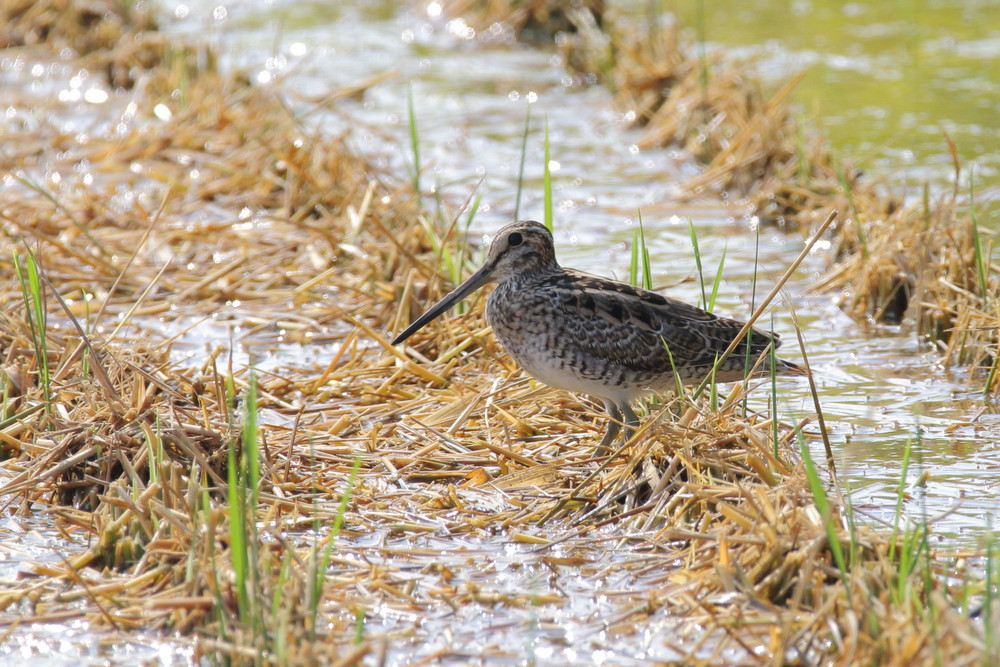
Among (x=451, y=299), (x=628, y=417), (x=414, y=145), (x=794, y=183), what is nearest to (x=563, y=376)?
(x=628, y=417)

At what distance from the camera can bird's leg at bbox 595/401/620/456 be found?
15.8 ft

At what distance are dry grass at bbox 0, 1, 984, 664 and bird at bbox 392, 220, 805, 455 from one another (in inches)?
9.7

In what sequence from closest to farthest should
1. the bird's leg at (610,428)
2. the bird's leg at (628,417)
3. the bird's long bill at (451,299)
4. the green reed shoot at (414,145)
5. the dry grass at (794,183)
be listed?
the bird's leg at (610,428) < the bird's leg at (628,417) < the bird's long bill at (451,299) < the dry grass at (794,183) < the green reed shoot at (414,145)

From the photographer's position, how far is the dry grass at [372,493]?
137 inches

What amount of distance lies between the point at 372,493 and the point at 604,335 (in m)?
1.00

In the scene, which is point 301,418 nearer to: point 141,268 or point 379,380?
point 379,380

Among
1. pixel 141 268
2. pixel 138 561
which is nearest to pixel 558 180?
pixel 141 268

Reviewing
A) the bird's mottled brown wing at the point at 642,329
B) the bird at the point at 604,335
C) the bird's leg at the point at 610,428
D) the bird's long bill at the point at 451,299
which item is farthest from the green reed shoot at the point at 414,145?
the bird's leg at the point at 610,428

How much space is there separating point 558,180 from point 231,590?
5.84 meters

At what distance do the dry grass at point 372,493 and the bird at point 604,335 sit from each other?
247 millimetres

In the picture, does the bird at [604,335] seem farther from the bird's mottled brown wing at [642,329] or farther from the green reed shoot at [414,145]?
the green reed shoot at [414,145]

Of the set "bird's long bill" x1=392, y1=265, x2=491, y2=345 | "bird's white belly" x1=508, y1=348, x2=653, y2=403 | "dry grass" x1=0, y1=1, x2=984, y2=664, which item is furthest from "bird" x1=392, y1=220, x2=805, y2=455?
"dry grass" x1=0, y1=1, x2=984, y2=664

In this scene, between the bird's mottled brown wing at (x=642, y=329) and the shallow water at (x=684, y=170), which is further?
the shallow water at (x=684, y=170)

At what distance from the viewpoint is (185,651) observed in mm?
3559
